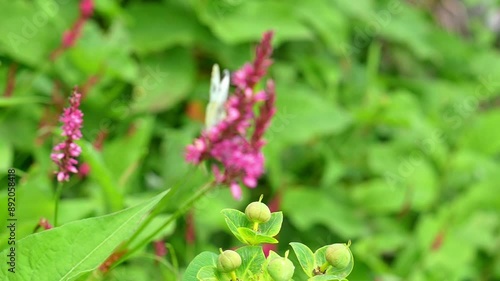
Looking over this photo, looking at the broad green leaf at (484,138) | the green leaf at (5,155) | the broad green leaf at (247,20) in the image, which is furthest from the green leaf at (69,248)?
the broad green leaf at (484,138)

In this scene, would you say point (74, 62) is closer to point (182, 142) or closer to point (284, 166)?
point (182, 142)

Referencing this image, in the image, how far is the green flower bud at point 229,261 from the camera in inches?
21.9

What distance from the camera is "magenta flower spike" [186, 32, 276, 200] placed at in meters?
0.92

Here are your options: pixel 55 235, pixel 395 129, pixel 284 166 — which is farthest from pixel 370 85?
pixel 55 235

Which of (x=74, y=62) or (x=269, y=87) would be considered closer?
(x=269, y=87)

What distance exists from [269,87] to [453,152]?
1418mm

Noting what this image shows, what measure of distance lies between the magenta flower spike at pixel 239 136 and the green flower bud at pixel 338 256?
1.11 ft

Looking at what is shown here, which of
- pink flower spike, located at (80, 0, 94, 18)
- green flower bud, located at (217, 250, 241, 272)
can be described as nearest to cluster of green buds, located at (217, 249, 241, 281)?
green flower bud, located at (217, 250, 241, 272)

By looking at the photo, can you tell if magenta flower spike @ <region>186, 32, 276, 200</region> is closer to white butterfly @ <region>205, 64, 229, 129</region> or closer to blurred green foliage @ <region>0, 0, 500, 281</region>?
white butterfly @ <region>205, 64, 229, 129</region>

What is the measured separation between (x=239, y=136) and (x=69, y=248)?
324 millimetres

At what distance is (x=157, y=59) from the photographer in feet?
6.53

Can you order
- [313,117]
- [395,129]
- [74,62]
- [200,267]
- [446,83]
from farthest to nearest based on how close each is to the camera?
[446,83]
[395,129]
[313,117]
[74,62]
[200,267]

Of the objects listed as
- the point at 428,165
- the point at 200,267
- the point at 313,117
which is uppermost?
the point at 200,267

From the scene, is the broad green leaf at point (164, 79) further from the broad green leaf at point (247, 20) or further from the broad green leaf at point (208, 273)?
the broad green leaf at point (208, 273)
